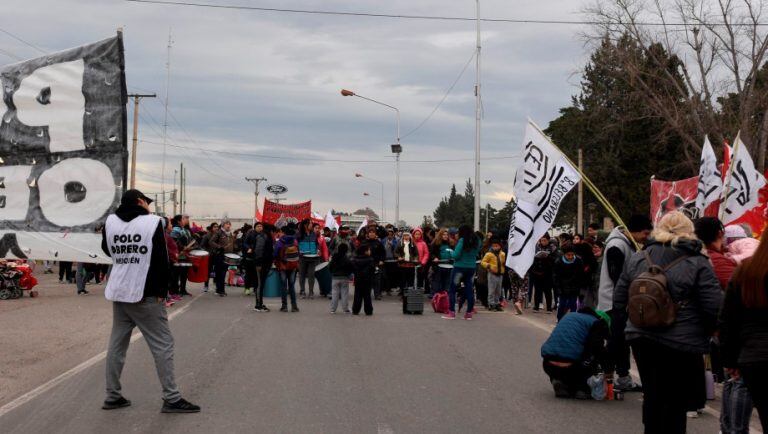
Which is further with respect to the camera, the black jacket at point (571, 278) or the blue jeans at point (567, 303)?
the blue jeans at point (567, 303)

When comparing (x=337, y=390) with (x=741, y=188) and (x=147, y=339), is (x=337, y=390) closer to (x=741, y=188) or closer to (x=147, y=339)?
(x=147, y=339)

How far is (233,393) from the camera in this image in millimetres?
8961

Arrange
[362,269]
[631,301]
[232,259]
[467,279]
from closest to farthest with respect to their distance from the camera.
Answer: [631,301]
[467,279]
[362,269]
[232,259]

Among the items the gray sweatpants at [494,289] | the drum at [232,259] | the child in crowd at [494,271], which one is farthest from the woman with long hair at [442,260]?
the drum at [232,259]

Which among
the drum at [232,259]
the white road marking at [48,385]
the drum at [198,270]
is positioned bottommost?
the white road marking at [48,385]

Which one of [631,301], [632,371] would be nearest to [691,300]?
[631,301]

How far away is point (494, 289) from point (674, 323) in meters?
14.2

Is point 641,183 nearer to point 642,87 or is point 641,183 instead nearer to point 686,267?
point 642,87

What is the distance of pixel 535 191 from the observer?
1264cm

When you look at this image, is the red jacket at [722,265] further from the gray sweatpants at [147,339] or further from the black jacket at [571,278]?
the black jacket at [571,278]

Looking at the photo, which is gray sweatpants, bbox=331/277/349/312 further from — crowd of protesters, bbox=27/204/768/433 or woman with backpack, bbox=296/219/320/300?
woman with backpack, bbox=296/219/320/300

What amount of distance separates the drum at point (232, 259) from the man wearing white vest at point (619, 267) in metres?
15.5

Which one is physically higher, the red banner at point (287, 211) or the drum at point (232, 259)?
the red banner at point (287, 211)

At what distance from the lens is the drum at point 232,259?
23.9 metres
